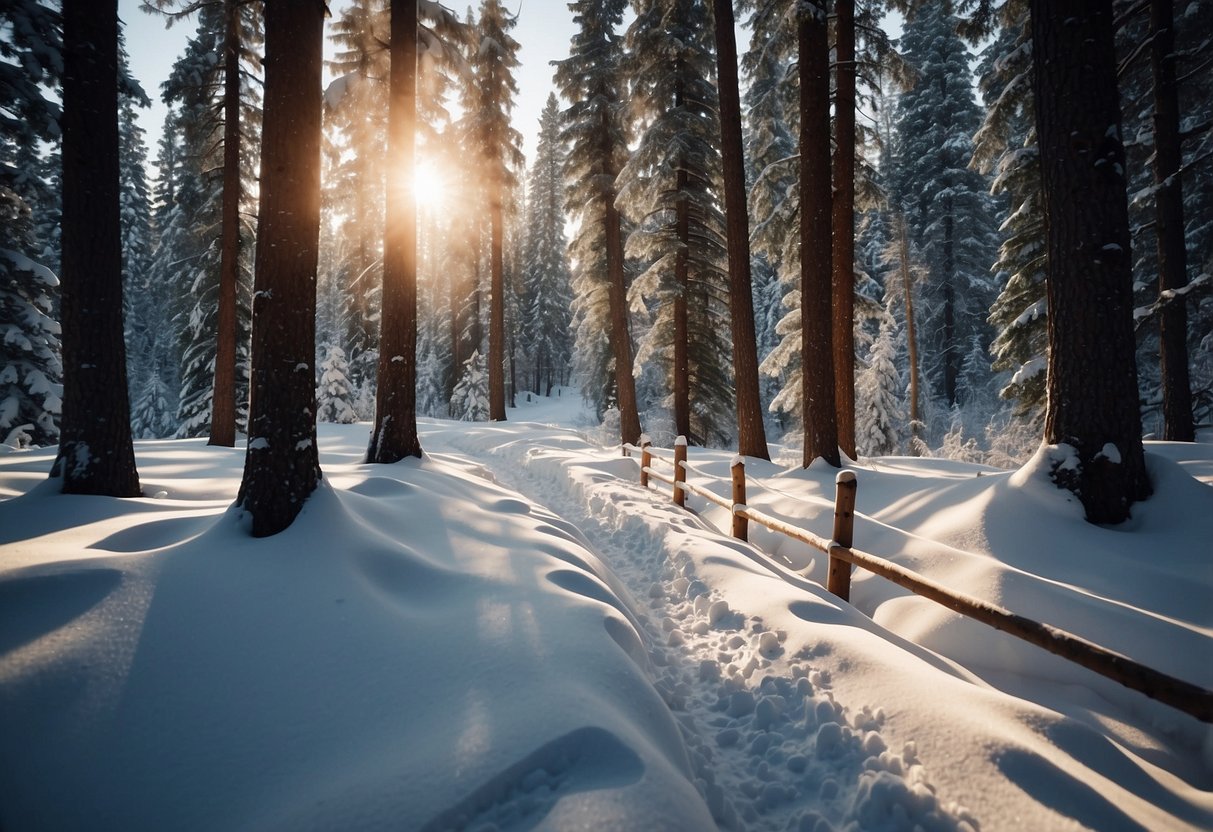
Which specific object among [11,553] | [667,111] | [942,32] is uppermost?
[942,32]

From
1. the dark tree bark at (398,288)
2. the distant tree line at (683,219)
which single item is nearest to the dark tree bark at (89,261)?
the distant tree line at (683,219)

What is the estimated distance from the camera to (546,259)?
139 ft

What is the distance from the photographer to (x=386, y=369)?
823 centimetres

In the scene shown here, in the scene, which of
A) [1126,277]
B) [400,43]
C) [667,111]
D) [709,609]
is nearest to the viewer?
[709,609]

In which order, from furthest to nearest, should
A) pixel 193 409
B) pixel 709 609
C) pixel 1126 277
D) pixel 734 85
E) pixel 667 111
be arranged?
pixel 193 409
pixel 667 111
pixel 734 85
pixel 1126 277
pixel 709 609

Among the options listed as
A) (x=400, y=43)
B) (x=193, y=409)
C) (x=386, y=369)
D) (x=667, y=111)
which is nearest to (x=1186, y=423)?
(x=667, y=111)

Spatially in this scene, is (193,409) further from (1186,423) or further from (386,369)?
(1186,423)

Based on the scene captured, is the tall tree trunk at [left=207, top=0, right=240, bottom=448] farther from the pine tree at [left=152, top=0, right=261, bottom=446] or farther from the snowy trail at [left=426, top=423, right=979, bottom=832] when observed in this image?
the snowy trail at [left=426, top=423, right=979, bottom=832]

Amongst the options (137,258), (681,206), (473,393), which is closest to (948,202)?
(681,206)

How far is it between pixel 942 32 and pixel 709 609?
33748 millimetres

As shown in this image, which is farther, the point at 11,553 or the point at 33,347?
the point at 33,347

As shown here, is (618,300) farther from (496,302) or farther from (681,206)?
(496,302)

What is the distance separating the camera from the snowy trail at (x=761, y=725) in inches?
92.4

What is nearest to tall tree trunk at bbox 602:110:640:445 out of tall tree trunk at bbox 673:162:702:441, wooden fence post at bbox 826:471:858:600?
tall tree trunk at bbox 673:162:702:441
